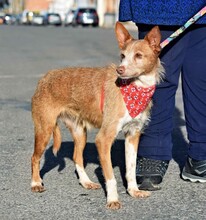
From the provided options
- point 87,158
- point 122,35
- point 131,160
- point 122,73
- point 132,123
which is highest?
point 122,35

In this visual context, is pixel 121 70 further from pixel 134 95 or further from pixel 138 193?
pixel 138 193

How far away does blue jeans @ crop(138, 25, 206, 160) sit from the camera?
4961mm

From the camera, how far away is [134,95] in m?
4.50

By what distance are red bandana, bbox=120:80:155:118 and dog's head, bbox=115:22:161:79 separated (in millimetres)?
116

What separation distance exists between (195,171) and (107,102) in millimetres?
1045

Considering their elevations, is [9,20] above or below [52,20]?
below

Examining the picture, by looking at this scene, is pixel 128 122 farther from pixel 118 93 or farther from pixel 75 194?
pixel 75 194

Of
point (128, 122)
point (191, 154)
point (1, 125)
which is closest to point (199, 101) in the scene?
point (191, 154)

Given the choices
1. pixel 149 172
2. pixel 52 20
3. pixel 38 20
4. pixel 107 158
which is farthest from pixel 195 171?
pixel 38 20

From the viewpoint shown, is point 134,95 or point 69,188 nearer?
point 134,95

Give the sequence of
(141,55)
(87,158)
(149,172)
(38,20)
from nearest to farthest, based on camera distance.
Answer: (141,55)
(149,172)
(87,158)
(38,20)

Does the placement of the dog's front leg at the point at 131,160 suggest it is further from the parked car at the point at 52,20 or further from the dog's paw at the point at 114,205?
the parked car at the point at 52,20

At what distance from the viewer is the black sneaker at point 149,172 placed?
4.94 m

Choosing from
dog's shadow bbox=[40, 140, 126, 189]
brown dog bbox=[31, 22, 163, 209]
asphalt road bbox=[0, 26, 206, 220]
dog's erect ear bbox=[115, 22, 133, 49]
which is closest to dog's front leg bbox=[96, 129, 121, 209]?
brown dog bbox=[31, 22, 163, 209]
